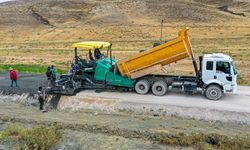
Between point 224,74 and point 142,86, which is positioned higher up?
point 224,74

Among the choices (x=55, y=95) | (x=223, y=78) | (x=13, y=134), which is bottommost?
(x=13, y=134)

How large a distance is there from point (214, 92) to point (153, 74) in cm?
315

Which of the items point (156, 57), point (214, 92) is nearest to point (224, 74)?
point (214, 92)

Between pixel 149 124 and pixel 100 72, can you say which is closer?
pixel 149 124

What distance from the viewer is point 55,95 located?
57.6ft

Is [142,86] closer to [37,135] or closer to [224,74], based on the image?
[224,74]

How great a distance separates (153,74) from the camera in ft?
57.2

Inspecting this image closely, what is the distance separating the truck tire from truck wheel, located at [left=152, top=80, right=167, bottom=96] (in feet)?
6.85

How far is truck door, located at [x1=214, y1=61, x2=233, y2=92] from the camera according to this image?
52.9 feet

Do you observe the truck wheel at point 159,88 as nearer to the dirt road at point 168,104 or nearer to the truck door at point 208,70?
the dirt road at point 168,104

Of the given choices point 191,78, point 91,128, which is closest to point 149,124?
point 91,128

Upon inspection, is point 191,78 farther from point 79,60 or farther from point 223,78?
point 79,60

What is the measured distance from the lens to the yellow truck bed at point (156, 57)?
16.2 metres

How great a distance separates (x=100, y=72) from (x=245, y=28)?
140 ft
